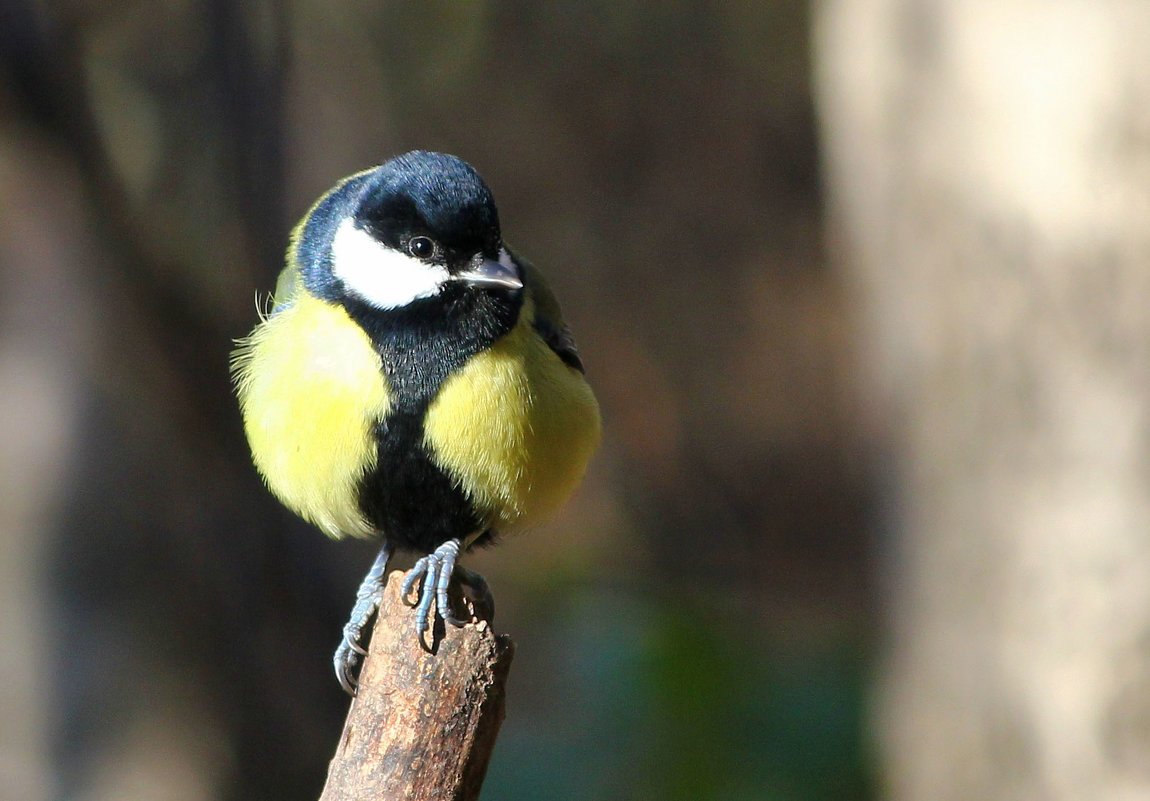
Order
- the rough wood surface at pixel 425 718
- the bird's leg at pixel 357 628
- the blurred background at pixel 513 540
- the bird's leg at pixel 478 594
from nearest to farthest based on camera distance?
the rough wood surface at pixel 425 718
the bird's leg at pixel 478 594
the bird's leg at pixel 357 628
the blurred background at pixel 513 540

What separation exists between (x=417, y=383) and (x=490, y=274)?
0.69 ft

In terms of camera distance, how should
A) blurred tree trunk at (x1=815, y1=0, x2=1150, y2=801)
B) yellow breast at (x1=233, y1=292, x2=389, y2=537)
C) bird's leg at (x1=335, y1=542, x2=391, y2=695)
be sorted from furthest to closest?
1. blurred tree trunk at (x1=815, y1=0, x2=1150, y2=801)
2. bird's leg at (x1=335, y1=542, x2=391, y2=695)
3. yellow breast at (x1=233, y1=292, x2=389, y2=537)

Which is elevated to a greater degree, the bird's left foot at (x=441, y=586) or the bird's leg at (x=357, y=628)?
the bird's left foot at (x=441, y=586)

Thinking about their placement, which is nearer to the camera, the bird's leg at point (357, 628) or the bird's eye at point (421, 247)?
the bird's eye at point (421, 247)

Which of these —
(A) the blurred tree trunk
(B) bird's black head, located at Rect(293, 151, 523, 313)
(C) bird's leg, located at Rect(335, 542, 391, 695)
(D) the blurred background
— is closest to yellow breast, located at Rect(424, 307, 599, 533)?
(B) bird's black head, located at Rect(293, 151, 523, 313)

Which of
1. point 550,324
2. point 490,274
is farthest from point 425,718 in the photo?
point 550,324

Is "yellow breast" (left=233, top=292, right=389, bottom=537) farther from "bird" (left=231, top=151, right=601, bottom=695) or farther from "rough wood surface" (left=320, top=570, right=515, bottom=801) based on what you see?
"rough wood surface" (left=320, top=570, right=515, bottom=801)

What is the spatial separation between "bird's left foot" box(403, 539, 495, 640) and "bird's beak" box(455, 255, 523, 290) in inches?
16.6

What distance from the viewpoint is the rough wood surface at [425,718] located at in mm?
A: 1613

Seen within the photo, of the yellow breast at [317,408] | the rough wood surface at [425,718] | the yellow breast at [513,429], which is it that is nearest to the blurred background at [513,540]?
the yellow breast at [317,408]

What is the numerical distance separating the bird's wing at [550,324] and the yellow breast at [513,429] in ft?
0.21

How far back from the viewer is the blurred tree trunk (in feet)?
10.6

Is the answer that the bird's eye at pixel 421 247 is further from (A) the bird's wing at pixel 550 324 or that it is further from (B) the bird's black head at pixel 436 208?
(A) the bird's wing at pixel 550 324

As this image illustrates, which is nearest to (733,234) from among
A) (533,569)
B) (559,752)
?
(533,569)
